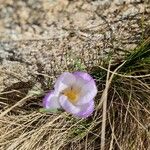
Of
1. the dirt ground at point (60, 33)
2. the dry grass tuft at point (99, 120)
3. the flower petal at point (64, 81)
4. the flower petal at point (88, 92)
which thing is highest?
the dirt ground at point (60, 33)

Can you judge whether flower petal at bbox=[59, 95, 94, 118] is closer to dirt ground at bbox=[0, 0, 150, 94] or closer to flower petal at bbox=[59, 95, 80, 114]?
flower petal at bbox=[59, 95, 80, 114]

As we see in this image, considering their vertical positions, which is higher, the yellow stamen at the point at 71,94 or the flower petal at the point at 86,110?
the yellow stamen at the point at 71,94

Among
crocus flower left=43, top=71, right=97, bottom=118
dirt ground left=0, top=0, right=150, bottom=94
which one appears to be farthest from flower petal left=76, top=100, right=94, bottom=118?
dirt ground left=0, top=0, right=150, bottom=94

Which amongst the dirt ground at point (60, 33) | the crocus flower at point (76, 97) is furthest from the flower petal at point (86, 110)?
the dirt ground at point (60, 33)

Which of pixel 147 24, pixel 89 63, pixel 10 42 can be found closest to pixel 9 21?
pixel 10 42

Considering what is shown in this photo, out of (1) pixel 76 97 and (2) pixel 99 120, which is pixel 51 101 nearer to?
(1) pixel 76 97

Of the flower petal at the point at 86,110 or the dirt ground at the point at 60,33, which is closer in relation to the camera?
the dirt ground at the point at 60,33

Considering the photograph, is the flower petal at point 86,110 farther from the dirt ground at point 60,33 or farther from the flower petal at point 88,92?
the dirt ground at point 60,33
